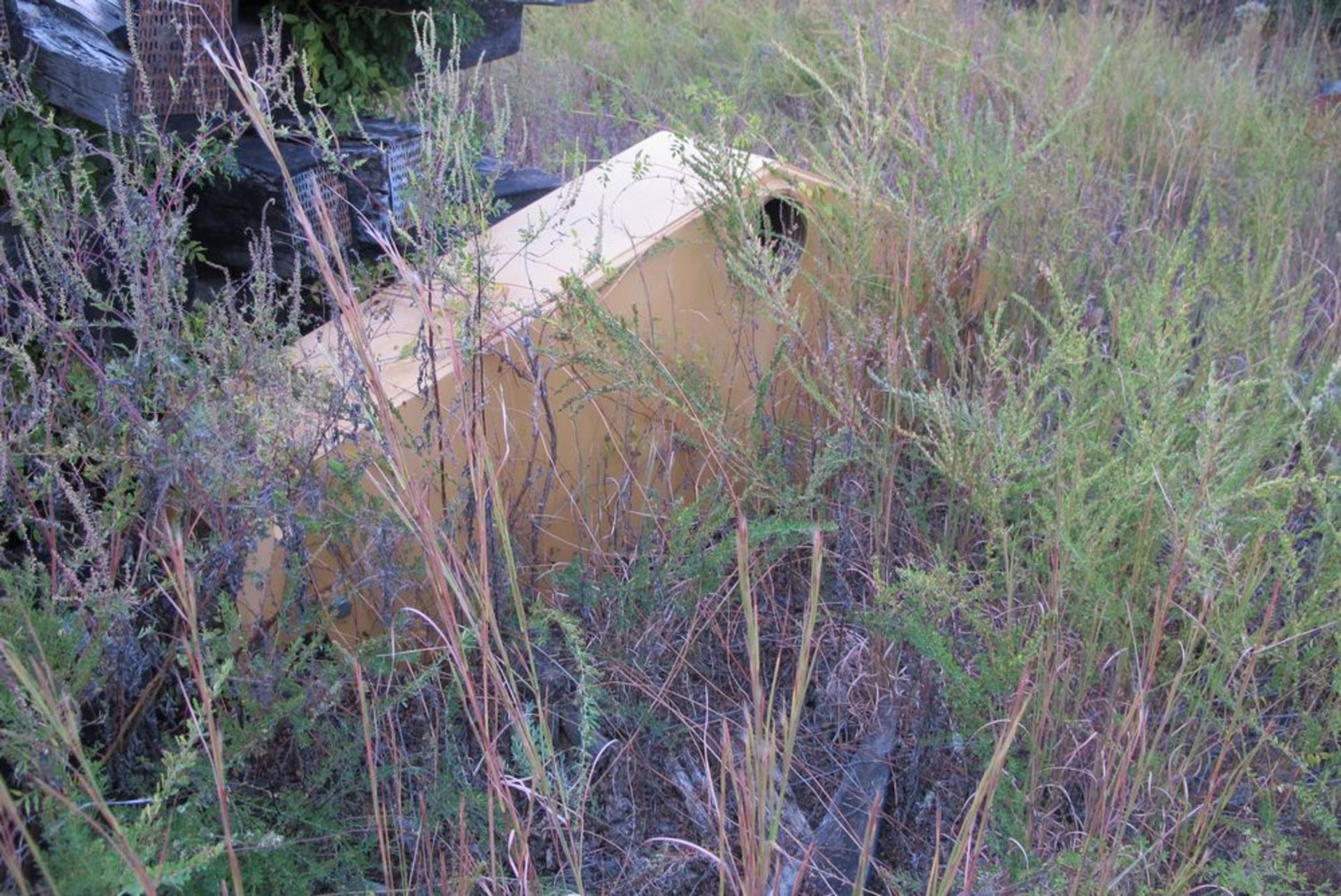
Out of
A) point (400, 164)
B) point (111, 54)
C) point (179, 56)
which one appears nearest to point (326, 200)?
point (400, 164)

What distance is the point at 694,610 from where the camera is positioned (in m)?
2.01

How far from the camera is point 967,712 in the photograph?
1741mm

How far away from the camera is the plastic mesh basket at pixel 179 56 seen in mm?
2057

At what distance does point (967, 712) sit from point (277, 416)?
3.65 ft

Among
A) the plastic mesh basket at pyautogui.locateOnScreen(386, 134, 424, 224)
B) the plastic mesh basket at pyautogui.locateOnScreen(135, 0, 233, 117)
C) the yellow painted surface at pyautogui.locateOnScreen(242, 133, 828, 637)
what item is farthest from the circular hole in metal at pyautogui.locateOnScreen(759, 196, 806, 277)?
the plastic mesh basket at pyautogui.locateOnScreen(135, 0, 233, 117)

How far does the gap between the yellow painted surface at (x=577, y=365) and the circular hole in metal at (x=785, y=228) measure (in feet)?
0.17

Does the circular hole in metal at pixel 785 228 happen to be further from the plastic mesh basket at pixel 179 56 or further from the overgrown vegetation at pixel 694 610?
the plastic mesh basket at pixel 179 56

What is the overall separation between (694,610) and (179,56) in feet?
4.50

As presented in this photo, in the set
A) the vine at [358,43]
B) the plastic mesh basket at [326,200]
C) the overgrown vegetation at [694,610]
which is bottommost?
the overgrown vegetation at [694,610]

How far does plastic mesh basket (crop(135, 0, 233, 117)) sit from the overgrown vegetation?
0.18m

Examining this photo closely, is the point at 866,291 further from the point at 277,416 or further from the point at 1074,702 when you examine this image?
the point at 277,416

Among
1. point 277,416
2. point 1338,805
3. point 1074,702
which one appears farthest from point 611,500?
point 1338,805

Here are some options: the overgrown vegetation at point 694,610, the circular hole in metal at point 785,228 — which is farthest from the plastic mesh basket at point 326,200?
the circular hole in metal at point 785,228

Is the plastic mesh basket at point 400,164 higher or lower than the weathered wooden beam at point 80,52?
lower
